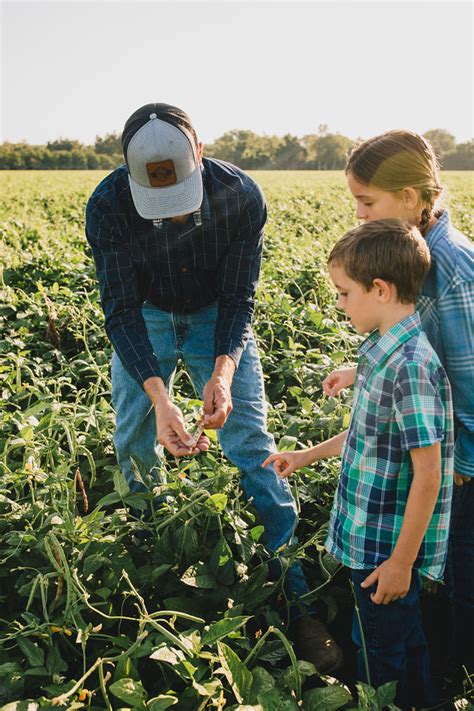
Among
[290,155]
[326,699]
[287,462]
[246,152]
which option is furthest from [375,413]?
[290,155]

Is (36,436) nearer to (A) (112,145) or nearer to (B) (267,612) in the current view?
(B) (267,612)

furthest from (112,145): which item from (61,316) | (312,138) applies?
(61,316)

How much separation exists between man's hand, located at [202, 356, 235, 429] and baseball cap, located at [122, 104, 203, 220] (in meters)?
0.47

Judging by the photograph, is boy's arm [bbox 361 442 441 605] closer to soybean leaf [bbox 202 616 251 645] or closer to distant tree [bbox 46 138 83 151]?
soybean leaf [bbox 202 616 251 645]

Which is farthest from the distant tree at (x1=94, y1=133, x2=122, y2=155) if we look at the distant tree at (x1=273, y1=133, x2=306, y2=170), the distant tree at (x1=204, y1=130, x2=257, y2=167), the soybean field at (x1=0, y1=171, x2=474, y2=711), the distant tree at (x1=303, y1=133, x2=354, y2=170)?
the soybean field at (x1=0, y1=171, x2=474, y2=711)

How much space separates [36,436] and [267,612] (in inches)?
39.7

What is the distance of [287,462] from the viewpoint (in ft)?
5.84

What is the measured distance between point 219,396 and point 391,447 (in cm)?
58

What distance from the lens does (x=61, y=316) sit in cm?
412

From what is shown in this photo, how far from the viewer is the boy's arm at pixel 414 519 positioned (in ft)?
4.52

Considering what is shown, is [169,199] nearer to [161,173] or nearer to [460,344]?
[161,173]

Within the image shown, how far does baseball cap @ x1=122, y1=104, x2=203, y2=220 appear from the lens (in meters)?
1.77

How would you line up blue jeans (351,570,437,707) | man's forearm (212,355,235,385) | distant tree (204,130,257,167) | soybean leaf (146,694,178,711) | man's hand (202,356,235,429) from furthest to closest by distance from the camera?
1. distant tree (204,130,257,167)
2. man's forearm (212,355,235,385)
3. man's hand (202,356,235,429)
4. blue jeans (351,570,437,707)
5. soybean leaf (146,694,178,711)

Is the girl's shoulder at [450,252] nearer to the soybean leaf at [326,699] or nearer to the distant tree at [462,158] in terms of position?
the soybean leaf at [326,699]
